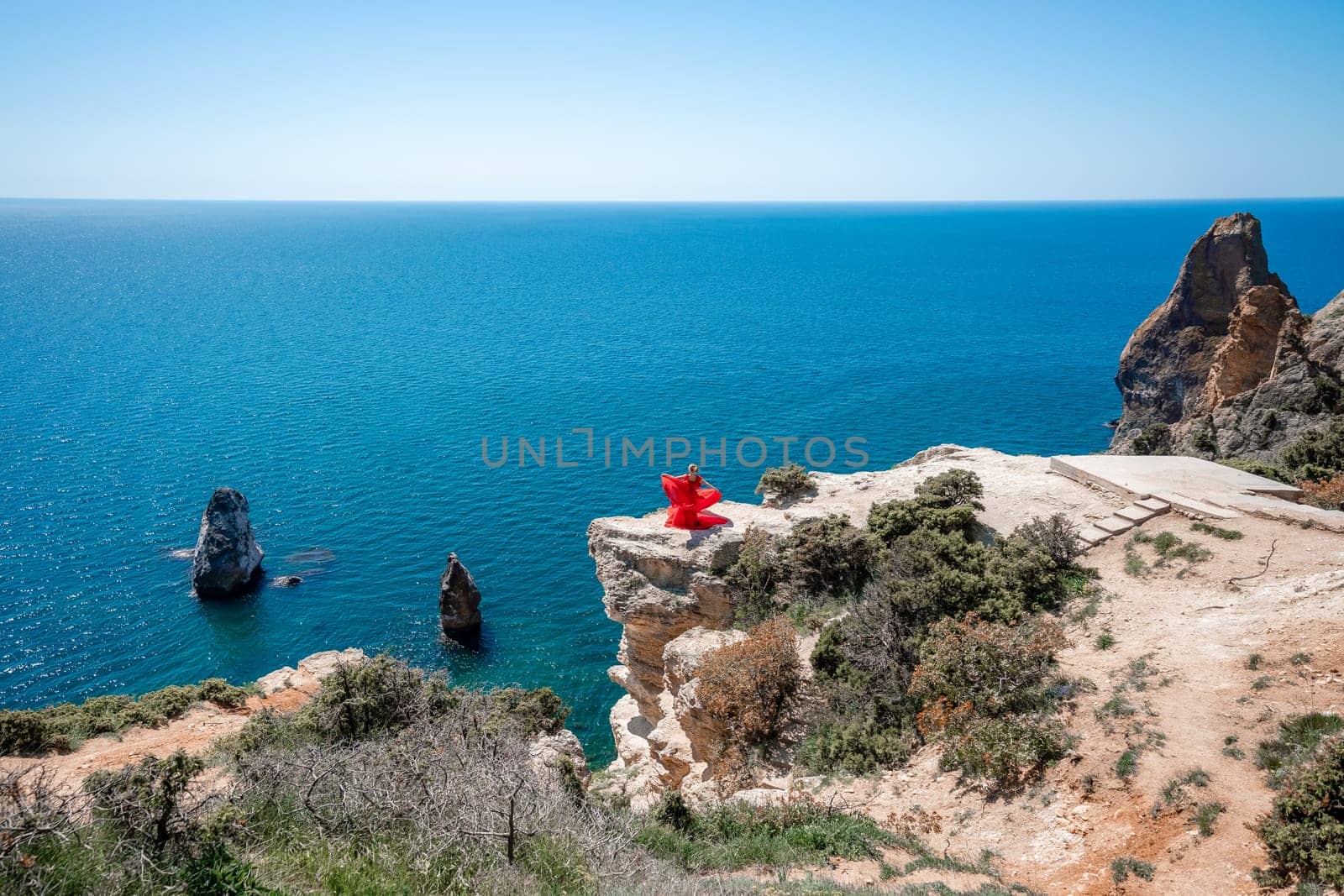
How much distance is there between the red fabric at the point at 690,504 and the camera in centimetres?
2262

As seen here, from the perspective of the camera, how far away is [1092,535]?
62.3ft

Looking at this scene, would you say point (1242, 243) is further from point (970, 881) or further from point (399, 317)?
point (399, 317)

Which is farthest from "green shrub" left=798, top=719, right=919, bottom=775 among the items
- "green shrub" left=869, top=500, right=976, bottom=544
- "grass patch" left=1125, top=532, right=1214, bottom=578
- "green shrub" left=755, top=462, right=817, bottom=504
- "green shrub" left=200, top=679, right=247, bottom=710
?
"green shrub" left=200, top=679, right=247, bottom=710

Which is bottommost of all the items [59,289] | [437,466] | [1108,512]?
[437,466]

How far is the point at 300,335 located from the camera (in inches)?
3546

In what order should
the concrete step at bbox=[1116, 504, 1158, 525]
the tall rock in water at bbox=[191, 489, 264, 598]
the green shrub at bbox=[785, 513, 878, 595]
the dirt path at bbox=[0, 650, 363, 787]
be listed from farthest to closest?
the tall rock in water at bbox=[191, 489, 264, 598] → the green shrub at bbox=[785, 513, 878, 595] → the concrete step at bbox=[1116, 504, 1158, 525] → the dirt path at bbox=[0, 650, 363, 787]

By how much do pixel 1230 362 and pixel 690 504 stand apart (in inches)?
1476

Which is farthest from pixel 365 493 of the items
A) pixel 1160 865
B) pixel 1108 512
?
pixel 1160 865

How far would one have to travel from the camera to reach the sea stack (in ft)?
111

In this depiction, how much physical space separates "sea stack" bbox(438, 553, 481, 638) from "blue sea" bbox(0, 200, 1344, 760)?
0.89 metres

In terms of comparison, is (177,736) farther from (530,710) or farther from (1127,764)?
(1127,764)

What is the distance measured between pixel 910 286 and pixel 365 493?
11001 cm

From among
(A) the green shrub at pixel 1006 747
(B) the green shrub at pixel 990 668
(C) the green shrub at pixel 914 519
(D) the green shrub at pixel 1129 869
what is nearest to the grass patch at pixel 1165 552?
(B) the green shrub at pixel 990 668

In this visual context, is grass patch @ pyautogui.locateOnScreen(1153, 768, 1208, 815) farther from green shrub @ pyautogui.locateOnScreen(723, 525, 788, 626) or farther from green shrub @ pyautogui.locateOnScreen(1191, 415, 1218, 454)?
green shrub @ pyautogui.locateOnScreen(1191, 415, 1218, 454)
